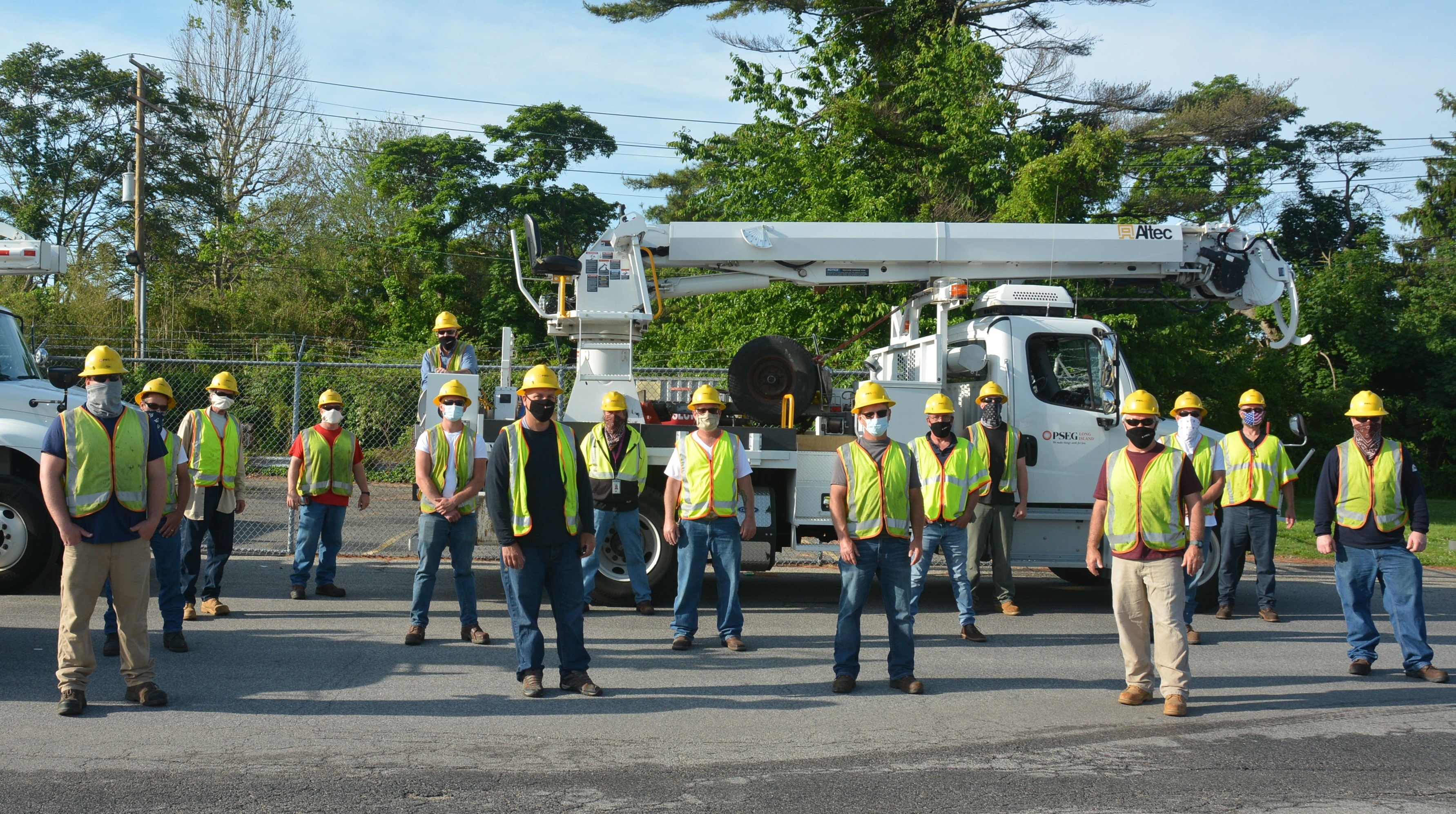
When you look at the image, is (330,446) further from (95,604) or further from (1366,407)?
(1366,407)

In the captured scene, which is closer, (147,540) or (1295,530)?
(147,540)

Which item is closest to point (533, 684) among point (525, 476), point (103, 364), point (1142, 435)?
point (525, 476)

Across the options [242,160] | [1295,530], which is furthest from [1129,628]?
[242,160]

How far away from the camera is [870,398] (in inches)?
273

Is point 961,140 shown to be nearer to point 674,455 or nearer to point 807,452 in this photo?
point 807,452

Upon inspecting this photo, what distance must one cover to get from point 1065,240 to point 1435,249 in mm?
26494

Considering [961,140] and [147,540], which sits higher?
[961,140]

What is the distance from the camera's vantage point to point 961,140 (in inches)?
746

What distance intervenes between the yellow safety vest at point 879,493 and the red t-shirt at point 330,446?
4848 mm

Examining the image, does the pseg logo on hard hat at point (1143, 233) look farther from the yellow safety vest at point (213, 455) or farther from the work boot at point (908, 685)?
the yellow safety vest at point (213, 455)

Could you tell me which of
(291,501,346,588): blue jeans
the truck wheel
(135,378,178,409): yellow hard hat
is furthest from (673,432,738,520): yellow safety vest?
the truck wheel

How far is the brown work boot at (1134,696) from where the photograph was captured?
6.57 metres

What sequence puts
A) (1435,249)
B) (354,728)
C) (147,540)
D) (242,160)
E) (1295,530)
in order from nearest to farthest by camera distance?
(354,728)
(147,540)
(1295,530)
(1435,249)
(242,160)

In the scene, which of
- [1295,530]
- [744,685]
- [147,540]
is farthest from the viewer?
[1295,530]
